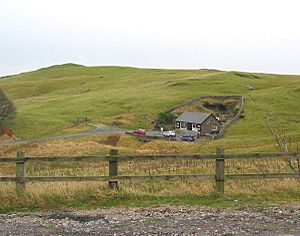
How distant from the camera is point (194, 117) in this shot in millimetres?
74500

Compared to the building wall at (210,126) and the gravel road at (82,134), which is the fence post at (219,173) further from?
the building wall at (210,126)

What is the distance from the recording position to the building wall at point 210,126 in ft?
235

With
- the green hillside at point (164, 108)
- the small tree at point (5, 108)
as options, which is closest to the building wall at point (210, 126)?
the green hillside at point (164, 108)

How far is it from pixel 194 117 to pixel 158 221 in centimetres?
6541

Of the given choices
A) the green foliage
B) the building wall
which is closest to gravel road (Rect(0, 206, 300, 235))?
the building wall

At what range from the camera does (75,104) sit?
95.6 metres

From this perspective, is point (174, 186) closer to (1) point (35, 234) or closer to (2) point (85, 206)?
(2) point (85, 206)

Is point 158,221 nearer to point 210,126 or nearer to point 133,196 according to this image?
point 133,196

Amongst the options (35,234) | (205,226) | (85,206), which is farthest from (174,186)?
(35,234)

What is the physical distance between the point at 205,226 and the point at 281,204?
2.93 meters

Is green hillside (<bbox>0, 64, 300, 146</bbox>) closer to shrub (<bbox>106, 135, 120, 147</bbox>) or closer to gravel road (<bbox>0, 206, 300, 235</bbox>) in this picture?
shrub (<bbox>106, 135, 120, 147</bbox>)

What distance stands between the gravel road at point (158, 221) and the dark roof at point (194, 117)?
61505 mm

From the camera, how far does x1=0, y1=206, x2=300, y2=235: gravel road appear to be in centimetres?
883

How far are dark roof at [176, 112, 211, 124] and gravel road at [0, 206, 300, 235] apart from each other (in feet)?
202
